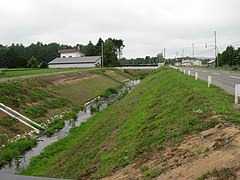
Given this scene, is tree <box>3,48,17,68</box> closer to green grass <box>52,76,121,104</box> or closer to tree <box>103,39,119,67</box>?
tree <box>103,39,119,67</box>

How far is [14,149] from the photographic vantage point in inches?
641

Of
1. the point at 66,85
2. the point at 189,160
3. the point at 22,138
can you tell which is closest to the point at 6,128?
the point at 22,138

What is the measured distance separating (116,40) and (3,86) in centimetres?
10084

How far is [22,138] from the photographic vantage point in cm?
1881

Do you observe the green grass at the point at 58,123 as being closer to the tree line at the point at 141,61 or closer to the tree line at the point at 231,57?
the tree line at the point at 231,57

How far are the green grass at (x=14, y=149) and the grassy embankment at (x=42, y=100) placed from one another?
105 mm

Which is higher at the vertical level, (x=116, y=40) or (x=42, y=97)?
(x=116, y=40)

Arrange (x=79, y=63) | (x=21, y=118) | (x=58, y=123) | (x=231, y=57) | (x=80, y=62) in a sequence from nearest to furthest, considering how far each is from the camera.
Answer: (x=21, y=118) → (x=58, y=123) → (x=231, y=57) → (x=80, y=62) → (x=79, y=63)

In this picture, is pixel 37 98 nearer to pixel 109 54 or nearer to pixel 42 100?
pixel 42 100

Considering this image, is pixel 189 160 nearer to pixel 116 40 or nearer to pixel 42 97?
pixel 42 97

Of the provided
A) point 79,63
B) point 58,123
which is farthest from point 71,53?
point 58,123

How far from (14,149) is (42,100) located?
14.0m

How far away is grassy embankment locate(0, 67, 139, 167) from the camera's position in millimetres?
20920

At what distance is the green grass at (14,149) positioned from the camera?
49.5 ft
